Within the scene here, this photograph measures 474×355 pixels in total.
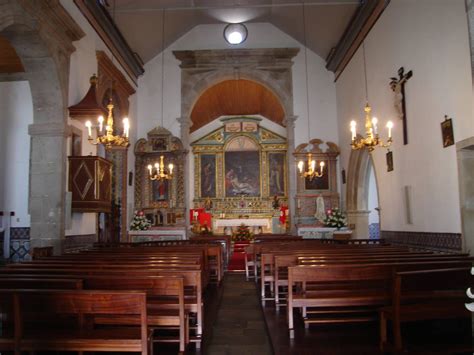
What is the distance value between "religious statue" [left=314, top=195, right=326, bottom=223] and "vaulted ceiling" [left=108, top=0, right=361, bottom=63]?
15.7ft

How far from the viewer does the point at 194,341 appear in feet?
12.5

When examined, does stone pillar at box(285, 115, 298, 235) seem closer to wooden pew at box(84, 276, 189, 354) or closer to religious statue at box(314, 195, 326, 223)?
religious statue at box(314, 195, 326, 223)

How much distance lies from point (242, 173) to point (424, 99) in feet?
43.6

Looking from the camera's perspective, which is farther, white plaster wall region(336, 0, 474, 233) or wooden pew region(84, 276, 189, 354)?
white plaster wall region(336, 0, 474, 233)

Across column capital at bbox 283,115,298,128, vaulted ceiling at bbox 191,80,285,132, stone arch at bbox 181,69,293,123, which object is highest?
vaulted ceiling at bbox 191,80,285,132

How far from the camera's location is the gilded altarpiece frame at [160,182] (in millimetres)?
13836

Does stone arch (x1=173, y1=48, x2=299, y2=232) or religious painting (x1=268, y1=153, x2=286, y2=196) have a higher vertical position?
stone arch (x1=173, y1=48, x2=299, y2=232)

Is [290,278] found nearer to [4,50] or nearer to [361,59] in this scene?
[4,50]

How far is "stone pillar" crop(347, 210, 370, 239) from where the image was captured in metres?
12.5

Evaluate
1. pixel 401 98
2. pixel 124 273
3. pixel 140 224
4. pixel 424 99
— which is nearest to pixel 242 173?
pixel 140 224

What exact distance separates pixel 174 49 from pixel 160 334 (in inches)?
472

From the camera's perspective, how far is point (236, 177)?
66.5 ft

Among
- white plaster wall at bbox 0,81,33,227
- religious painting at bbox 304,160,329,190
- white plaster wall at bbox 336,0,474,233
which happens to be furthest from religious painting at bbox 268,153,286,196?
white plaster wall at bbox 0,81,33,227

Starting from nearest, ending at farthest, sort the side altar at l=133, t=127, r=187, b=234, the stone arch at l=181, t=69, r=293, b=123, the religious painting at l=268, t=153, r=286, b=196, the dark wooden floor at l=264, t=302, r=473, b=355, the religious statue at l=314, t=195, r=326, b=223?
the dark wooden floor at l=264, t=302, r=473, b=355, the religious statue at l=314, t=195, r=326, b=223, the side altar at l=133, t=127, r=187, b=234, the stone arch at l=181, t=69, r=293, b=123, the religious painting at l=268, t=153, r=286, b=196
